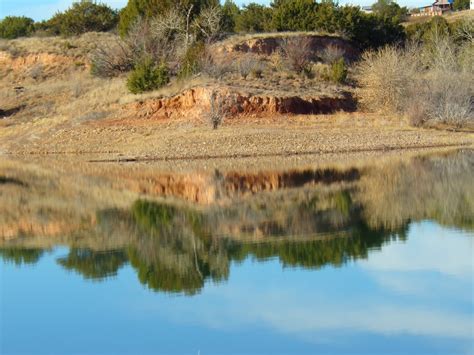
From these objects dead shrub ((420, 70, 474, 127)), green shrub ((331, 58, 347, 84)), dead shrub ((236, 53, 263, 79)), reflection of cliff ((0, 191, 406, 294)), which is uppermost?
dead shrub ((236, 53, 263, 79))

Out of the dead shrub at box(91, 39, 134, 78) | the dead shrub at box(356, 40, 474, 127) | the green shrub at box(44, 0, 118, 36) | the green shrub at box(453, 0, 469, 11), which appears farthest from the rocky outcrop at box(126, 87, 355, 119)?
the green shrub at box(453, 0, 469, 11)

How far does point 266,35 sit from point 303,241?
159 feet

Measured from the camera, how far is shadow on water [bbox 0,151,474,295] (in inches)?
615

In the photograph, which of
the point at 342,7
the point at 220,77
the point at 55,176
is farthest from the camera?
the point at 342,7

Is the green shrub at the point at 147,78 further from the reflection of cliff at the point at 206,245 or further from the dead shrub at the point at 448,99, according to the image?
the reflection of cliff at the point at 206,245

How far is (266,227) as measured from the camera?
64.2 ft

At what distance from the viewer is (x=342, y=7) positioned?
70562 millimetres

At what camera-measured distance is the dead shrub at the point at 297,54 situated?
55.8m

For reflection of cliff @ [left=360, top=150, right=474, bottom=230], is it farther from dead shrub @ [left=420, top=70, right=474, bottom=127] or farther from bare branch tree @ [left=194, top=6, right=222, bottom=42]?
bare branch tree @ [left=194, top=6, right=222, bottom=42]

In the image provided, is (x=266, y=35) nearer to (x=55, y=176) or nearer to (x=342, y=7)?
(x=342, y=7)

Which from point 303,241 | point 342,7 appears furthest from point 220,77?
point 303,241

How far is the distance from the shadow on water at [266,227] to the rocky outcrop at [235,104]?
695 inches

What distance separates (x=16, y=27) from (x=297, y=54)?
1688 inches

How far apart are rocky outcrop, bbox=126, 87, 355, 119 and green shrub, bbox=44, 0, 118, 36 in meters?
33.6
